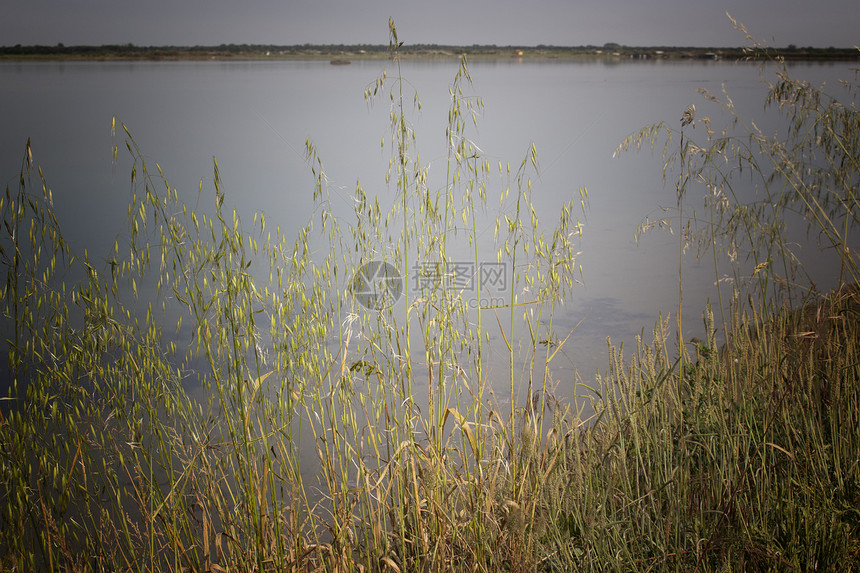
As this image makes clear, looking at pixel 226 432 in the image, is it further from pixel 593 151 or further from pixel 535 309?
pixel 593 151

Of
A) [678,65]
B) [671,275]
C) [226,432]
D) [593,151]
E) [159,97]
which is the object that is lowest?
[226,432]

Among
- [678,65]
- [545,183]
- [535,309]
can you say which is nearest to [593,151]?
[545,183]

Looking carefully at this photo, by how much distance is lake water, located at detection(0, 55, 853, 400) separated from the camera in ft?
9.77

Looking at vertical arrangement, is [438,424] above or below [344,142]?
below

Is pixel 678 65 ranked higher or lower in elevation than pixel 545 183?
higher

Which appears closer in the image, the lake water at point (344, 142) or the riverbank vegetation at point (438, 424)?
the riverbank vegetation at point (438, 424)

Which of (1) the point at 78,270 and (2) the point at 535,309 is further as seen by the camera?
(1) the point at 78,270

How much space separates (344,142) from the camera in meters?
5.41

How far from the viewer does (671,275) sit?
10.5ft

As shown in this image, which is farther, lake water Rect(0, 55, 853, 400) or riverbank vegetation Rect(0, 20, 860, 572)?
lake water Rect(0, 55, 853, 400)

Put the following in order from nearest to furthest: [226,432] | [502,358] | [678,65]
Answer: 1. [226,432]
2. [502,358]
3. [678,65]

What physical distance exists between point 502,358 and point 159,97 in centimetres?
677

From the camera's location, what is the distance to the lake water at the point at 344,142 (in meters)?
2.98

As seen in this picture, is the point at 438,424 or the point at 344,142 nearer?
the point at 438,424
